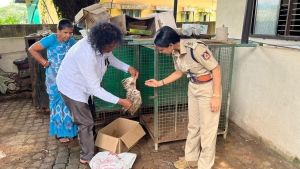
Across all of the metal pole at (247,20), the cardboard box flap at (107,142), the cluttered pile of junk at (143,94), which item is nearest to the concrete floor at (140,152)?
the cluttered pile of junk at (143,94)

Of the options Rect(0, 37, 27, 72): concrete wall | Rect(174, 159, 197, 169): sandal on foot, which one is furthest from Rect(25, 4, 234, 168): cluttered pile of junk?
Rect(0, 37, 27, 72): concrete wall

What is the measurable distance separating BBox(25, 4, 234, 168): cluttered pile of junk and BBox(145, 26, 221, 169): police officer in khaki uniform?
0.52 m

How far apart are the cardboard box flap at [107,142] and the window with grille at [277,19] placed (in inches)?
93.3

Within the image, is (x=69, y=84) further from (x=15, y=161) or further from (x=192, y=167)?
(x=192, y=167)

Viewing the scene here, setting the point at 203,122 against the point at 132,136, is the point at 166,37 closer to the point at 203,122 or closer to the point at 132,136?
the point at 203,122

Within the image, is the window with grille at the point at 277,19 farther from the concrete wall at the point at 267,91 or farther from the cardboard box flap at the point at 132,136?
the cardboard box flap at the point at 132,136

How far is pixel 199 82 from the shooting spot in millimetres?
2443

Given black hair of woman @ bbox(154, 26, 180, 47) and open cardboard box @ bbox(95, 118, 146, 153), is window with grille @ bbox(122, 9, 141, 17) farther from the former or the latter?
black hair of woman @ bbox(154, 26, 180, 47)

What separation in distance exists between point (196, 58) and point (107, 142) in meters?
1.39

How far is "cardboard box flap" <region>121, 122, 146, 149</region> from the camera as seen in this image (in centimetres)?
291

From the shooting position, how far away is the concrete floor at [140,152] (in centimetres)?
292

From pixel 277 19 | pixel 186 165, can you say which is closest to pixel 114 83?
pixel 186 165

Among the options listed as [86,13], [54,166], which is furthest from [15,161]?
[86,13]

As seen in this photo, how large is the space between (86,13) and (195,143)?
2224mm
